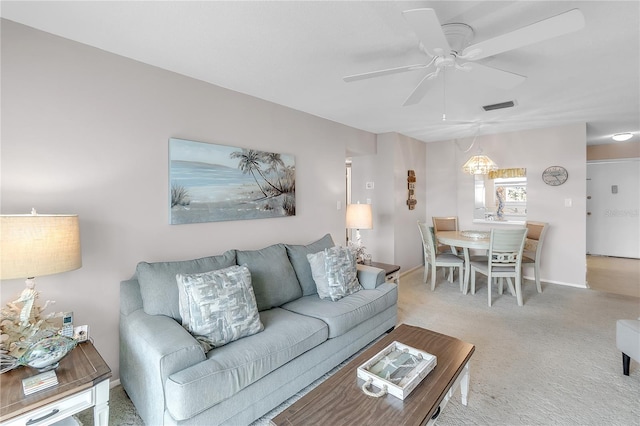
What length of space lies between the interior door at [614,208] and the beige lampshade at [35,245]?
27.2 ft

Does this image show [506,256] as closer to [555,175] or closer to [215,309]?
[555,175]

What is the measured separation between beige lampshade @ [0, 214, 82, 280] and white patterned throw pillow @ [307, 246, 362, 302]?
5.72 feet

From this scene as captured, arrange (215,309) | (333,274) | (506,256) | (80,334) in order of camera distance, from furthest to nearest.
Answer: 1. (506,256)
2. (333,274)
3. (215,309)
4. (80,334)

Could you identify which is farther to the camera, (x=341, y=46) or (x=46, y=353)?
(x=341, y=46)

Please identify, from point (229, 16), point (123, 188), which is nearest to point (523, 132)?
point (229, 16)

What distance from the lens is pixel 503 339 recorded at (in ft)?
9.36

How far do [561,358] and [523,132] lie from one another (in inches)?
140

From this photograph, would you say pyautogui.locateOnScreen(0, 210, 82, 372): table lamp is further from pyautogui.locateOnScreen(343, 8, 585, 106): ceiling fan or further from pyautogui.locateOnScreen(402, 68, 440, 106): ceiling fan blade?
pyautogui.locateOnScreen(402, 68, 440, 106): ceiling fan blade

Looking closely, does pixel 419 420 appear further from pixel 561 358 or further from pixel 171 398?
pixel 561 358

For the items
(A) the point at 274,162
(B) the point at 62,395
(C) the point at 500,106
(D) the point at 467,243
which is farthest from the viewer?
(D) the point at 467,243

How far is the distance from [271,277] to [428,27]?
2.03 metres

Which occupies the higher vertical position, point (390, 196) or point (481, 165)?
point (481, 165)

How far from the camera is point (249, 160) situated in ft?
9.71

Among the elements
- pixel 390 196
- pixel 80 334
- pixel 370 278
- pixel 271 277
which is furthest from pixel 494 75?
pixel 80 334
